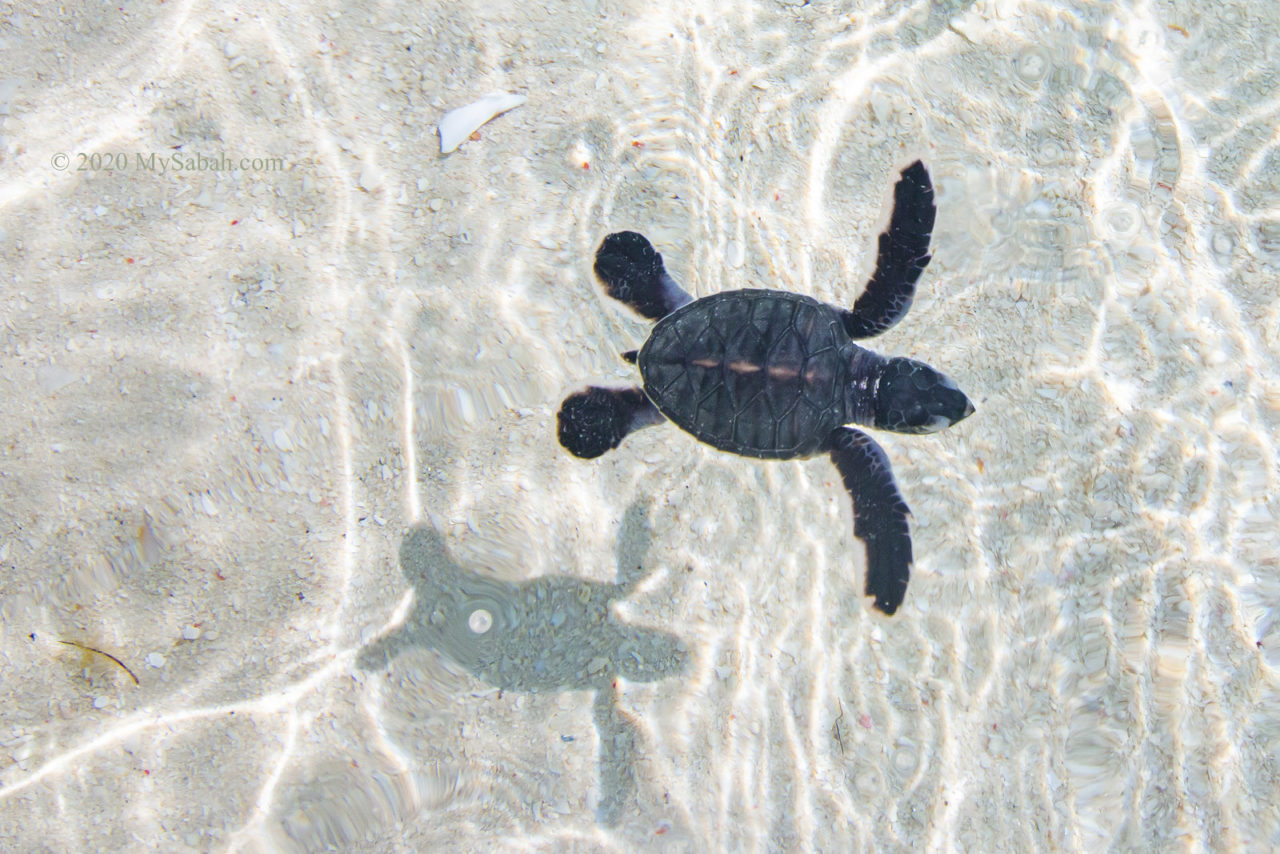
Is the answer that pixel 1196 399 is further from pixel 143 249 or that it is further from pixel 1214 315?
pixel 143 249

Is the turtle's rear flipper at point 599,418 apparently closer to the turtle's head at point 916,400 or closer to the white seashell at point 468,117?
the turtle's head at point 916,400

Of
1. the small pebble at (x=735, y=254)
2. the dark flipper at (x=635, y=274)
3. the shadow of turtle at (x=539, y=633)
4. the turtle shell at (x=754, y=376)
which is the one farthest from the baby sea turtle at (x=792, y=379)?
the shadow of turtle at (x=539, y=633)

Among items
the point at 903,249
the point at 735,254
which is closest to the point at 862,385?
the point at 903,249

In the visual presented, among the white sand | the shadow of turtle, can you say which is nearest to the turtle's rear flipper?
the white sand

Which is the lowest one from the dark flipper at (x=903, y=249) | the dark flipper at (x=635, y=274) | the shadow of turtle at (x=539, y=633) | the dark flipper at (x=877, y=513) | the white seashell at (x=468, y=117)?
the shadow of turtle at (x=539, y=633)

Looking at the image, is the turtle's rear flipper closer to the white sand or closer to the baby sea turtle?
the baby sea turtle

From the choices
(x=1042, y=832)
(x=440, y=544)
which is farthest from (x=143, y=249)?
(x=1042, y=832)

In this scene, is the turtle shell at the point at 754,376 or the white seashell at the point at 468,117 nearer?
the turtle shell at the point at 754,376

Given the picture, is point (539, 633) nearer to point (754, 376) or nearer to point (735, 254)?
point (754, 376)
